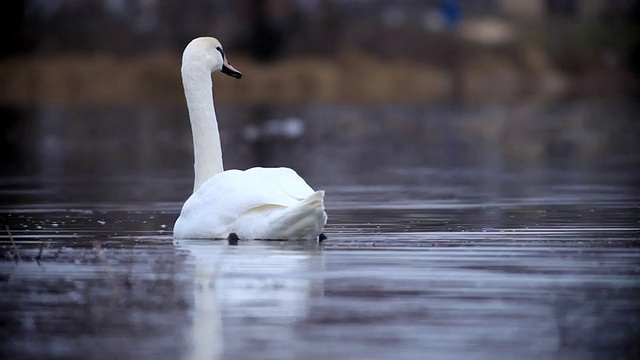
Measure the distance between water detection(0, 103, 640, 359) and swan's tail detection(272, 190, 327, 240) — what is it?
4.8 inches

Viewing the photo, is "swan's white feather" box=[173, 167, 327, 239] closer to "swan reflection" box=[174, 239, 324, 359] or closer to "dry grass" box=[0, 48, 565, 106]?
"swan reflection" box=[174, 239, 324, 359]

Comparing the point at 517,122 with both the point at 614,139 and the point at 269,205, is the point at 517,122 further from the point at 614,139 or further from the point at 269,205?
the point at 269,205

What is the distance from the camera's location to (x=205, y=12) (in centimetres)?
5306

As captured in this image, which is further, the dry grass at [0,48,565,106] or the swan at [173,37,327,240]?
the dry grass at [0,48,565,106]

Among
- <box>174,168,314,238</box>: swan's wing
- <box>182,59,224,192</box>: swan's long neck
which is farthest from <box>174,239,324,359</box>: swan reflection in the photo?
<box>182,59,224,192</box>: swan's long neck

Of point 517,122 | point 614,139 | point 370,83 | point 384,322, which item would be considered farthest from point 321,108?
point 384,322

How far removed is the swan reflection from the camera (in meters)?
6.84

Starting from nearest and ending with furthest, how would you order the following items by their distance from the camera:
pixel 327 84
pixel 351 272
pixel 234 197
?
1. pixel 351 272
2. pixel 234 197
3. pixel 327 84

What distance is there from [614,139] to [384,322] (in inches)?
803

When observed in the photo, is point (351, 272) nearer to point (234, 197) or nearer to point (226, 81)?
point (234, 197)

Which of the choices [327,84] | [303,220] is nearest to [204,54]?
[303,220]

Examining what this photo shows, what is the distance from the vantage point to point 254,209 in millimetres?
10508

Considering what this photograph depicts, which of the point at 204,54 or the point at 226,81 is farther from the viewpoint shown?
the point at 226,81

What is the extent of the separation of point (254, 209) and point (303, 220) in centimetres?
53
